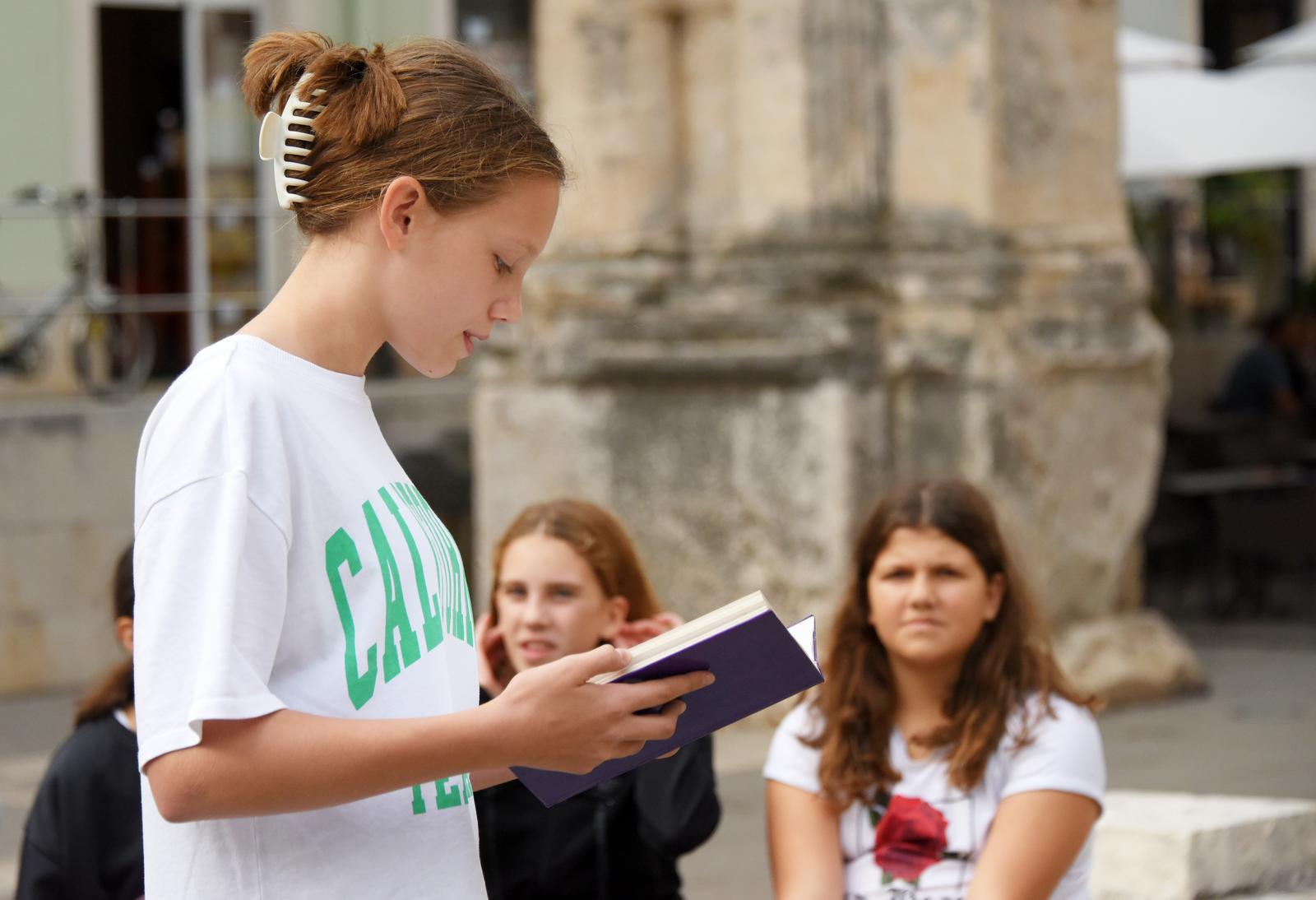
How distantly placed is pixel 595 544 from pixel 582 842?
1.77ft

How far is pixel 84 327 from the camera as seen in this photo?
9688 mm

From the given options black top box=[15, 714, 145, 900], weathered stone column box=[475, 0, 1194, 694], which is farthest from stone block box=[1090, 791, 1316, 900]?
weathered stone column box=[475, 0, 1194, 694]

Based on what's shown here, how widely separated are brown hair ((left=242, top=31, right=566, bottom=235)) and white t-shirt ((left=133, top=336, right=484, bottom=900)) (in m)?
0.17

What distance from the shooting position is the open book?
1705 millimetres

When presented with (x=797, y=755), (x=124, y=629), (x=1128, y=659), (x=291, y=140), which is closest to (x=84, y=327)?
(x=1128, y=659)

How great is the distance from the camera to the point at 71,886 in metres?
3.10

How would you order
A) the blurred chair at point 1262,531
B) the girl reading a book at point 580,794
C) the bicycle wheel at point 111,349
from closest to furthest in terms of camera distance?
the girl reading a book at point 580,794
the blurred chair at point 1262,531
the bicycle wheel at point 111,349

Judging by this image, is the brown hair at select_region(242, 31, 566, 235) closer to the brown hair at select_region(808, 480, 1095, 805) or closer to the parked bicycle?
the brown hair at select_region(808, 480, 1095, 805)

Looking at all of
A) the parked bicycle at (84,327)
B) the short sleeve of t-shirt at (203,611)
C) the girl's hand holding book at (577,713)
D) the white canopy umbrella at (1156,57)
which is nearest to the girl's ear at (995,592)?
the girl's hand holding book at (577,713)

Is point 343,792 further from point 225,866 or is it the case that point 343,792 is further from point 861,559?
point 861,559

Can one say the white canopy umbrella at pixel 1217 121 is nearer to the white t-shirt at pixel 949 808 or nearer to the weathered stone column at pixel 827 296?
the weathered stone column at pixel 827 296

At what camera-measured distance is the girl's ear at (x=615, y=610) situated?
3.41m

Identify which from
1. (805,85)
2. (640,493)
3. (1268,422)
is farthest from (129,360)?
(1268,422)

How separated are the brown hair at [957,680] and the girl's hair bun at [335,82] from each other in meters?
1.84
